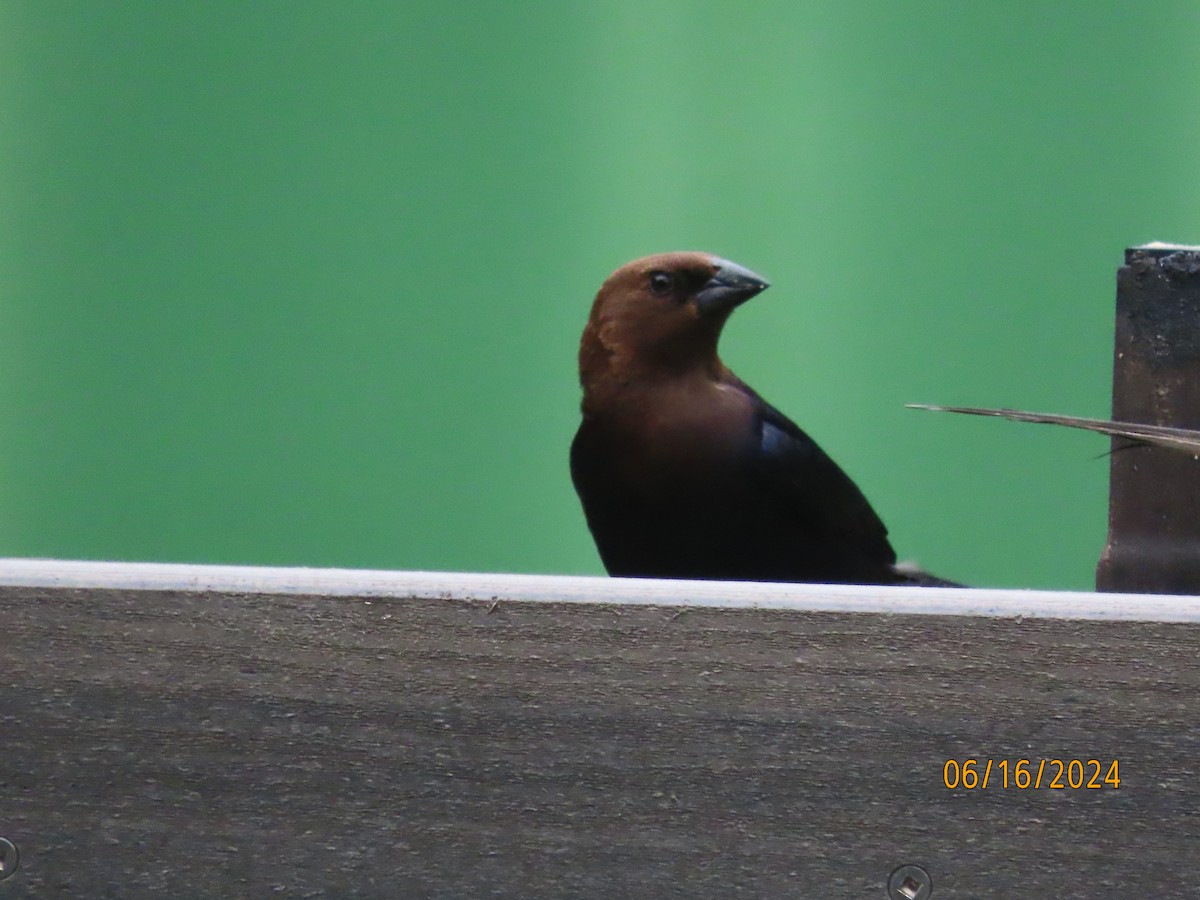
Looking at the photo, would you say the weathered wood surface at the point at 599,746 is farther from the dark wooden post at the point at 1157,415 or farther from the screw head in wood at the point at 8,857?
the dark wooden post at the point at 1157,415

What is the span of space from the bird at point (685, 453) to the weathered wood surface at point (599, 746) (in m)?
0.44

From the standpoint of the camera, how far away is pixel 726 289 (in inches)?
34.4

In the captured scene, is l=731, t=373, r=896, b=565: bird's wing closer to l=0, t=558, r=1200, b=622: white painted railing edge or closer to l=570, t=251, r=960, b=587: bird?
l=570, t=251, r=960, b=587: bird

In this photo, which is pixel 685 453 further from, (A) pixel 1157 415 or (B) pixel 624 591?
(B) pixel 624 591

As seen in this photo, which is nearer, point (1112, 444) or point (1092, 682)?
point (1092, 682)

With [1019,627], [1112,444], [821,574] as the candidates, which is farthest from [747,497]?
[1019,627]

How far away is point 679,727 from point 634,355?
485mm

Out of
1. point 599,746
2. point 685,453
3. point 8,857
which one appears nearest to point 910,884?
point 599,746

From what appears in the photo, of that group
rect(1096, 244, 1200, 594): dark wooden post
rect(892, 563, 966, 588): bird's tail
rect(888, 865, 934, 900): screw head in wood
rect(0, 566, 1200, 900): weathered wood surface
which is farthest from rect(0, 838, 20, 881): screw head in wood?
rect(892, 563, 966, 588): bird's tail

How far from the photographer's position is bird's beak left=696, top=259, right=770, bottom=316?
2.85ft

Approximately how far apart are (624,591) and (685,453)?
0.44m

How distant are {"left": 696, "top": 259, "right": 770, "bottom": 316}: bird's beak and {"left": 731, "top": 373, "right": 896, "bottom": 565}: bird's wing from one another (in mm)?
81

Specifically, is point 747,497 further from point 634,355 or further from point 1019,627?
point 1019,627

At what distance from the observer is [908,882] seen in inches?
16.5
